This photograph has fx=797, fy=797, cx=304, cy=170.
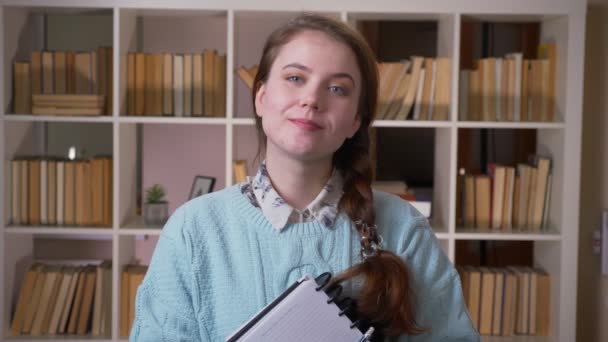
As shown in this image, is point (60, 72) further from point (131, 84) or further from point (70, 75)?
point (131, 84)

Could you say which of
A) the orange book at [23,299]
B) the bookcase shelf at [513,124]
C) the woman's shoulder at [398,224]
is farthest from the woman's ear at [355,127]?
the orange book at [23,299]

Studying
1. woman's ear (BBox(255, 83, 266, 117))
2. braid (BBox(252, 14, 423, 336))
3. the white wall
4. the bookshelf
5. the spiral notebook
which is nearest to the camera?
the spiral notebook

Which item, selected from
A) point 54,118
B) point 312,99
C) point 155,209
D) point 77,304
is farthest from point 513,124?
point 312,99

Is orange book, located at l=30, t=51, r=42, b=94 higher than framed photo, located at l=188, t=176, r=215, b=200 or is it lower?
higher

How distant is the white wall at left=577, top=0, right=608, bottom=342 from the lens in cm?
323

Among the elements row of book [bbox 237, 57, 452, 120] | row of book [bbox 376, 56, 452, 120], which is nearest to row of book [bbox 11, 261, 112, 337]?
row of book [bbox 237, 57, 452, 120]

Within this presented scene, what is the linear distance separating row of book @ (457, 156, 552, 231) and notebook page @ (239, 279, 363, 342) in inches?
79.4

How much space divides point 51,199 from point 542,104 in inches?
75.3

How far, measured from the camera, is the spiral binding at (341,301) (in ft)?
3.91

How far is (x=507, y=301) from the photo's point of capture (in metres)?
3.11

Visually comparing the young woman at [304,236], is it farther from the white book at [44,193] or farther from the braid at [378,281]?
the white book at [44,193]

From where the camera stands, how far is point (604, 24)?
3225 mm

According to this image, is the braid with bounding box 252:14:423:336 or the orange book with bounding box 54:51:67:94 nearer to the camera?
the braid with bounding box 252:14:423:336

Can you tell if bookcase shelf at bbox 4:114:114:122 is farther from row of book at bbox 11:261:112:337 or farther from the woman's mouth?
the woman's mouth
